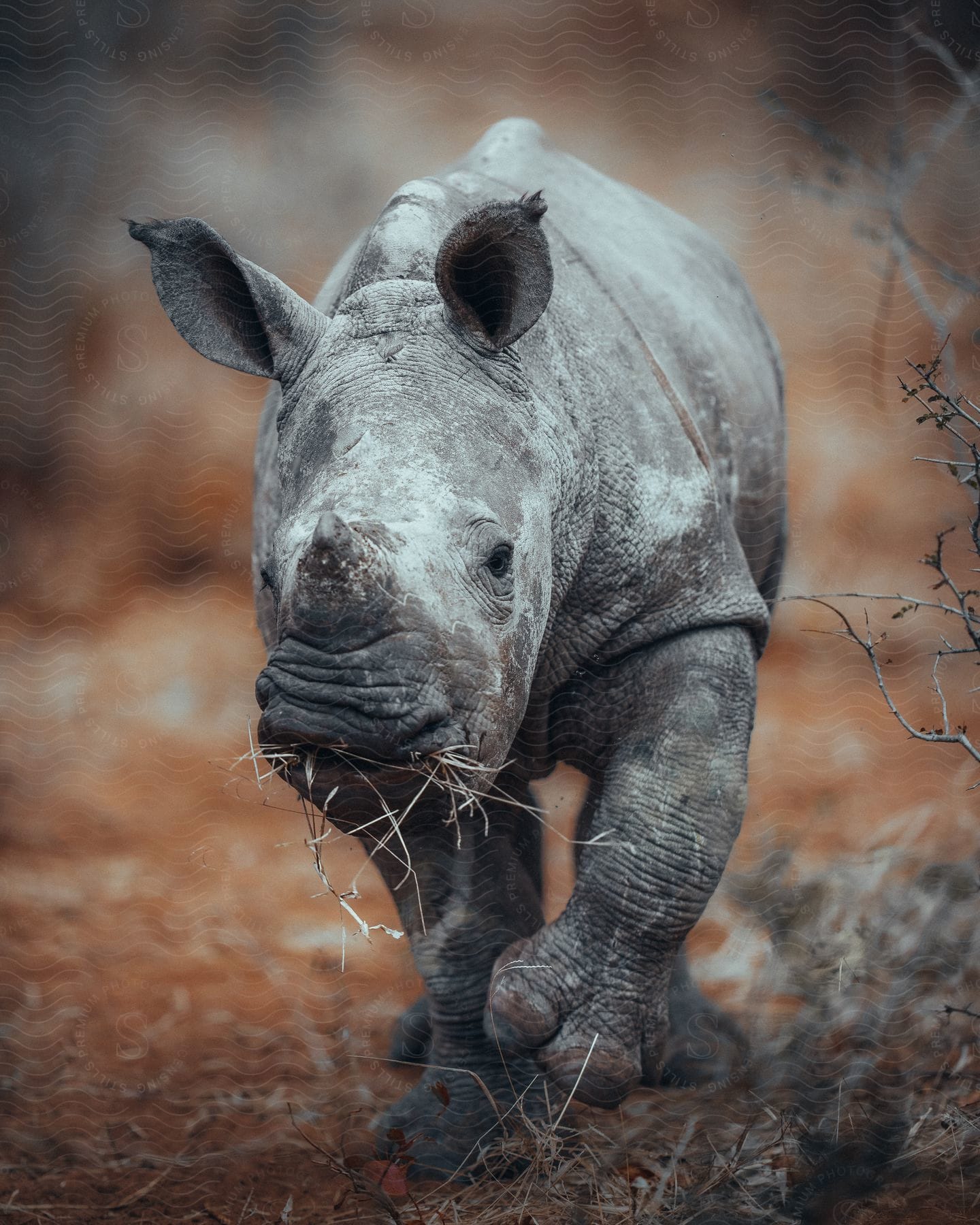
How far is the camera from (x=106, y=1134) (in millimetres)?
3734

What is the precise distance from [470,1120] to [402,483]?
1.93 metres

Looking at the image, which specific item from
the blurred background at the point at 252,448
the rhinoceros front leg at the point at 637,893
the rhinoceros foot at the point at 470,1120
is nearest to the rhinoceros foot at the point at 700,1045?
the blurred background at the point at 252,448

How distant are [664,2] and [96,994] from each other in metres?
5.06

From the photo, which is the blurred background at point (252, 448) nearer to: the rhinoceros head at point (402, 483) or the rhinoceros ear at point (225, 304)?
the rhinoceros head at point (402, 483)

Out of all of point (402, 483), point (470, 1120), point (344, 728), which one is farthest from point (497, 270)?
point (470, 1120)

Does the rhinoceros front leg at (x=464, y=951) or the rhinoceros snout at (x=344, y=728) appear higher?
the rhinoceros snout at (x=344, y=728)

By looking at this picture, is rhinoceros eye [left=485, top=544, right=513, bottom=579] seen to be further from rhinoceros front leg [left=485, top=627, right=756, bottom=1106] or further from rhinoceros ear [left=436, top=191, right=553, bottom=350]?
rhinoceros front leg [left=485, top=627, right=756, bottom=1106]

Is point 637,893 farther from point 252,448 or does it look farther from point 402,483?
point 252,448

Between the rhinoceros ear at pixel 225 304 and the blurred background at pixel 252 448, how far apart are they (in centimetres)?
160

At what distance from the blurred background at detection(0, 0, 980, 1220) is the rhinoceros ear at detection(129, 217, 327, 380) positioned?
1599 millimetres

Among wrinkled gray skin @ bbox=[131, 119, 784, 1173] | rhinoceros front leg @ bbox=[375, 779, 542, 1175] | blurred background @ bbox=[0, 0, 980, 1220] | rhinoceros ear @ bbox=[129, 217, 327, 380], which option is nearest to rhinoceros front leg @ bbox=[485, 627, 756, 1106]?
wrinkled gray skin @ bbox=[131, 119, 784, 1173]

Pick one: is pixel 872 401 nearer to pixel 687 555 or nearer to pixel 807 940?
pixel 807 940

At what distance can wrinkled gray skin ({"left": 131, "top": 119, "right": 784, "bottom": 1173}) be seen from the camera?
7.17 ft

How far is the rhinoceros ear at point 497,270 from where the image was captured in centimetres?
249
